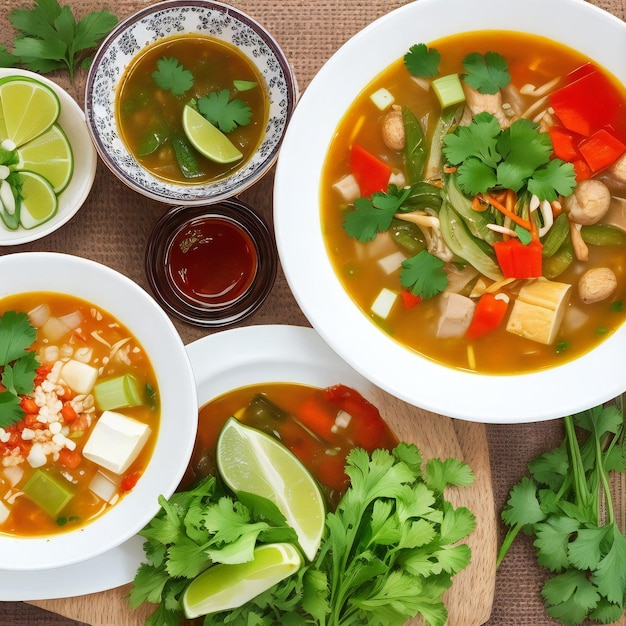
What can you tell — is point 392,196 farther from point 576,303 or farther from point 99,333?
point 99,333

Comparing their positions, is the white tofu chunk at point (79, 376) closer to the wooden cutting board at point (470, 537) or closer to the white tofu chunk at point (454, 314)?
the wooden cutting board at point (470, 537)

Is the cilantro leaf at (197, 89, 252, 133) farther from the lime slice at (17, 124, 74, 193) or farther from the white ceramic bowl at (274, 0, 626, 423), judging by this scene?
the lime slice at (17, 124, 74, 193)

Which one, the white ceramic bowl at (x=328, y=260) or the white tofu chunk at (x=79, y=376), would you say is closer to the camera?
the white ceramic bowl at (x=328, y=260)

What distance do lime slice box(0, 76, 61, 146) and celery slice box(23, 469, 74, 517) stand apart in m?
1.24

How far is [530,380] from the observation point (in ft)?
8.32

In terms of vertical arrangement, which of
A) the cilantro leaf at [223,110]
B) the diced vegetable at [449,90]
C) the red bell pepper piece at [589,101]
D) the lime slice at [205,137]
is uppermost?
the red bell pepper piece at [589,101]

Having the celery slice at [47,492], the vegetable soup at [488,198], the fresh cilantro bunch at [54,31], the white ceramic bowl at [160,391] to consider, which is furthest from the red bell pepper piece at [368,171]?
the celery slice at [47,492]

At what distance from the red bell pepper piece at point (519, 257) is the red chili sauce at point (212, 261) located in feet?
3.09

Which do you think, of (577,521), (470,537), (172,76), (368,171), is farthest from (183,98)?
(577,521)

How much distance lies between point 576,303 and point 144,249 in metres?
1.63

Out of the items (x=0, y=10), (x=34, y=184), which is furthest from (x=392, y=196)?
(x=0, y=10)

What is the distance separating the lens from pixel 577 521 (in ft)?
9.06

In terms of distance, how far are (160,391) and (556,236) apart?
1.49 meters

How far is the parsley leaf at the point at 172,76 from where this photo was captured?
2553mm
